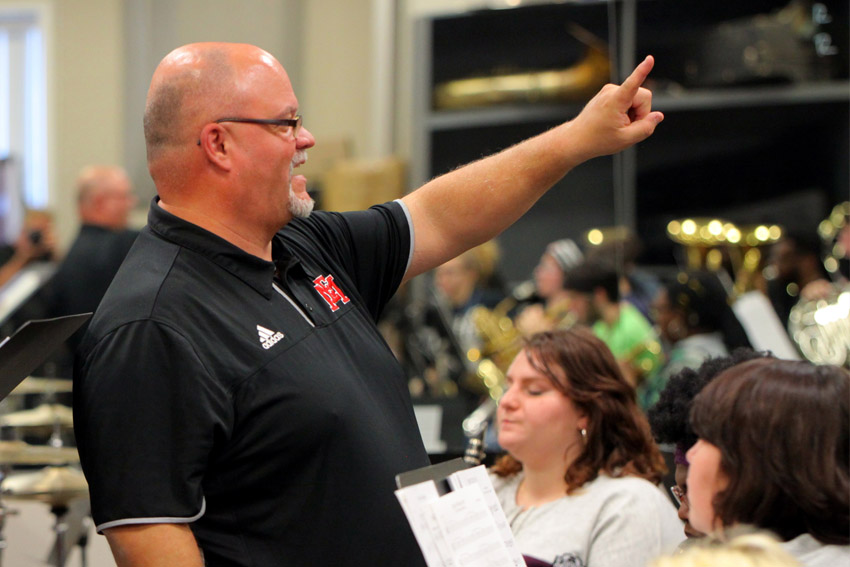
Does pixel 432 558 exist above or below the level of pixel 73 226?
below

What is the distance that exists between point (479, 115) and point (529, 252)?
2.77ft

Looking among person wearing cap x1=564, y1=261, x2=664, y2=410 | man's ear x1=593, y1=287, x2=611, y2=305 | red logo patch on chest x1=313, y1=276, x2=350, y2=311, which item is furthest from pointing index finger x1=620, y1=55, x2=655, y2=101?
man's ear x1=593, y1=287, x2=611, y2=305

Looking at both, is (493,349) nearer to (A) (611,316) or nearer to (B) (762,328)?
(A) (611,316)

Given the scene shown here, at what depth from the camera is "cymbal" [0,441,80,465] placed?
102 inches

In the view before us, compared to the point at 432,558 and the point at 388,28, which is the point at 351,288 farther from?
the point at 388,28

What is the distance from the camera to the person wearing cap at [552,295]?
15.1 ft

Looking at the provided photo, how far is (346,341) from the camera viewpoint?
1.68 m

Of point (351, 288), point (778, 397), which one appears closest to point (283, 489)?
point (351, 288)

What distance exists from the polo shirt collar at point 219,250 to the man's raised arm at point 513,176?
0.39 m

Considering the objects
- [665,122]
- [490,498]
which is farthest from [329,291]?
[665,122]

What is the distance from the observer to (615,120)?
178 centimetres

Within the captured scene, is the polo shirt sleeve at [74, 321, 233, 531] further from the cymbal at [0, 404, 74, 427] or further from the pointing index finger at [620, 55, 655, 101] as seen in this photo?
the cymbal at [0, 404, 74, 427]

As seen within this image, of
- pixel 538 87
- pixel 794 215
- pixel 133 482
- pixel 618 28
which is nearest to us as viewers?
pixel 133 482

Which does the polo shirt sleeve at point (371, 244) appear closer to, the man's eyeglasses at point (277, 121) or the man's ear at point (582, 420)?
the man's eyeglasses at point (277, 121)
